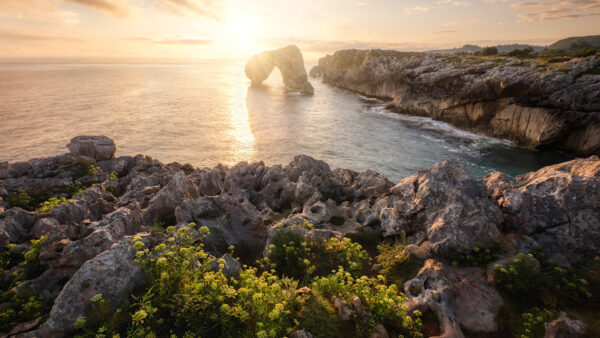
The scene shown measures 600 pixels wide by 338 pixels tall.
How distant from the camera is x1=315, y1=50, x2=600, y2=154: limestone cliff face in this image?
38.1m

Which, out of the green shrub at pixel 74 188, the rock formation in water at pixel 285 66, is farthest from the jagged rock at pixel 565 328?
the rock formation in water at pixel 285 66

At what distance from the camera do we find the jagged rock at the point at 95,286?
18.4 feet

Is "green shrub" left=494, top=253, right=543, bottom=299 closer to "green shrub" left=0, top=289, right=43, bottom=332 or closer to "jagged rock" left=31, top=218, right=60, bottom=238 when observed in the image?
"green shrub" left=0, top=289, right=43, bottom=332

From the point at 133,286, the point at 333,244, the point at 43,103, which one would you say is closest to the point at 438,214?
the point at 333,244

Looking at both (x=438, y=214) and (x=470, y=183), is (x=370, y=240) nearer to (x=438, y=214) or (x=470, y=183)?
(x=438, y=214)

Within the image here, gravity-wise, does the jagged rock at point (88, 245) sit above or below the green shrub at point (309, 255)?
above

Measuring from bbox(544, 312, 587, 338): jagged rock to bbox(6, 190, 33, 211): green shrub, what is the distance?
23.4 meters

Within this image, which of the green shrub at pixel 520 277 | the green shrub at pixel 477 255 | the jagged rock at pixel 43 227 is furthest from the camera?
the jagged rock at pixel 43 227

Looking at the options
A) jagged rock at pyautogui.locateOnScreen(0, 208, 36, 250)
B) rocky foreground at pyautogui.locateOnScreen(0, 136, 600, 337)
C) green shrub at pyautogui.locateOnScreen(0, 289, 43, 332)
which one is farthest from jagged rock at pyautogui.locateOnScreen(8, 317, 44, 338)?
jagged rock at pyautogui.locateOnScreen(0, 208, 36, 250)

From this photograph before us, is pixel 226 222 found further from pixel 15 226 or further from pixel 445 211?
pixel 445 211

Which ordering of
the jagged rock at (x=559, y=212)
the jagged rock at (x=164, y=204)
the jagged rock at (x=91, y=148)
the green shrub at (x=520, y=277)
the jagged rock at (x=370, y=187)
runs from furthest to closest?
the jagged rock at (x=91, y=148) → the jagged rock at (x=370, y=187) → the jagged rock at (x=164, y=204) → the jagged rock at (x=559, y=212) → the green shrub at (x=520, y=277)

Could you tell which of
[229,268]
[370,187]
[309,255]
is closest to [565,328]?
[309,255]

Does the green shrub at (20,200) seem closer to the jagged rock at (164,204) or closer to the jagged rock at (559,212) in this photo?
the jagged rock at (164,204)

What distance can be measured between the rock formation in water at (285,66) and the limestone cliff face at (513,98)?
50.5 m
